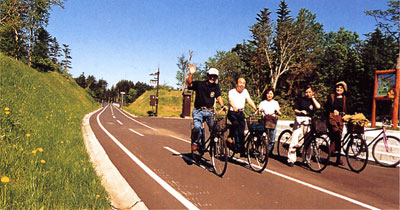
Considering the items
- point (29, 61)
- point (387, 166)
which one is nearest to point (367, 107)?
point (387, 166)

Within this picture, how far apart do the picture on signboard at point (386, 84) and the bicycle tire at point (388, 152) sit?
823cm

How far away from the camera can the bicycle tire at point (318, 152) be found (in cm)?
560

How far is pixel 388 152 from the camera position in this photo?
6.33 metres

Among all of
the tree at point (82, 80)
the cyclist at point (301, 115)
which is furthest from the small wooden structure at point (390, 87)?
the tree at point (82, 80)

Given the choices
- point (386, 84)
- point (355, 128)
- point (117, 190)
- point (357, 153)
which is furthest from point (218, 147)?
point (386, 84)

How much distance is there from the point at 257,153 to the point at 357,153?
2614mm

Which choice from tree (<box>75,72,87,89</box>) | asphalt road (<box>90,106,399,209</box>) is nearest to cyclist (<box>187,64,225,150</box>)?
asphalt road (<box>90,106,399,209</box>)

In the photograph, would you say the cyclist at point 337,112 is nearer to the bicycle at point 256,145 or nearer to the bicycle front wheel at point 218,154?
the bicycle at point 256,145

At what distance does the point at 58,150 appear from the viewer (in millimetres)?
4656

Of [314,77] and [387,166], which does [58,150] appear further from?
[314,77]

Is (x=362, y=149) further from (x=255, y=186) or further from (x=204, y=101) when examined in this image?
(x=204, y=101)

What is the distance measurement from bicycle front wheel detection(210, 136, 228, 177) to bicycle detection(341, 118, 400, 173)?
3.49 meters

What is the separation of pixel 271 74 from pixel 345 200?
111ft

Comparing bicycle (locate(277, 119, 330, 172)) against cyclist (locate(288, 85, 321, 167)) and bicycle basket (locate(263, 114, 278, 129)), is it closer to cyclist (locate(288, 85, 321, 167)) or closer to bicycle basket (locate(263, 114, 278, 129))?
cyclist (locate(288, 85, 321, 167))
